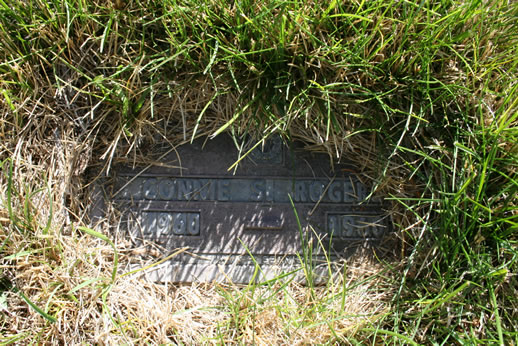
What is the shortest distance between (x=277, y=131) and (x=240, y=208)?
0.36 meters

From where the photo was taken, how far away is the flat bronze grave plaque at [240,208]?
191cm

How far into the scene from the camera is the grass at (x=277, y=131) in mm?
1755

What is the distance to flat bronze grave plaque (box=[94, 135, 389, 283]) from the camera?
191cm

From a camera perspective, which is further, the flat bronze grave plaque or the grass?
the flat bronze grave plaque

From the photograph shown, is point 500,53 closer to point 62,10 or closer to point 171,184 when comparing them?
point 171,184

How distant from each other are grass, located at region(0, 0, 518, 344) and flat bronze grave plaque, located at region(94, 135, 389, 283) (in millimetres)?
86

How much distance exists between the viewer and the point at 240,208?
193 centimetres

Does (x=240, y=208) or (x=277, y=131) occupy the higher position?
(x=277, y=131)

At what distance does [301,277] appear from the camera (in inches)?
74.6

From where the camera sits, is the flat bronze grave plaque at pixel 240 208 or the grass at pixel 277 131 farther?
the flat bronze grave plaque at pixel 240 208

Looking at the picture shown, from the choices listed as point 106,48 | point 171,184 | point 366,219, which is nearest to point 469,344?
point 366,219

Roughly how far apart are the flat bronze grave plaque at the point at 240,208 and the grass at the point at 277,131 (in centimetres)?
9

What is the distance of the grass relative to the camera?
5.76 ft

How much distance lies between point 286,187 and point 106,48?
0.94 m
